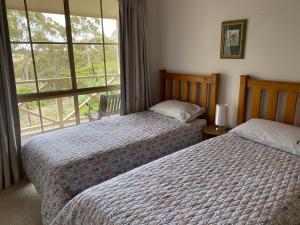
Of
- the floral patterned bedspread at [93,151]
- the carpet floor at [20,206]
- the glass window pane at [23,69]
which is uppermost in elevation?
the glass window pane at [23,69]

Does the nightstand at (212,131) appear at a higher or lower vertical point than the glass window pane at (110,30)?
lower

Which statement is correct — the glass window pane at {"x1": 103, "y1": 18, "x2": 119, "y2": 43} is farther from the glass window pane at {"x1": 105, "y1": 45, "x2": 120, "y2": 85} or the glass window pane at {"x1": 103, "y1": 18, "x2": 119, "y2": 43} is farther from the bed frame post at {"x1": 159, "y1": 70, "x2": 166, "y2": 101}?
the bed frame post at {"x1": 159, "y1": 70, "x2": 166, "y2": 101}

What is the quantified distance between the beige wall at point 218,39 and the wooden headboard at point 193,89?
0.32ft

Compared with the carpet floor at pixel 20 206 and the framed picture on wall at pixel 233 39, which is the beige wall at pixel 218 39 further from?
the carpet floor at pixel 20 206

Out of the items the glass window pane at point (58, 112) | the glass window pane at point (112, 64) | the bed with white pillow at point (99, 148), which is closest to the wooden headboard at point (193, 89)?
the bed with white pillow at point (99, 148)

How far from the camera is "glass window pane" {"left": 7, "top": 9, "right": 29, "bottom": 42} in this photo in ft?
7.54

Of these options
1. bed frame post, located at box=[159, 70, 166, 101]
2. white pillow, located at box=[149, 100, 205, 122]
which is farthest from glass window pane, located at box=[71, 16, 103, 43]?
white pillow, located at box=[149, 100, 205, 122]

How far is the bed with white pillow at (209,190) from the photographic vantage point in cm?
112

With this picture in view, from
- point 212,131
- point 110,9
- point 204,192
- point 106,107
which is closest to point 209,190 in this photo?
point 204,192

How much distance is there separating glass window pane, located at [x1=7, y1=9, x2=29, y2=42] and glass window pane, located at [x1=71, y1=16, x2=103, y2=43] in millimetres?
503

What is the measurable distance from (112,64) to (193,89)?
1132 millimetres

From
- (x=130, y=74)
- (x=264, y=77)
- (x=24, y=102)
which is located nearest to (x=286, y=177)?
(x=264, y=77)

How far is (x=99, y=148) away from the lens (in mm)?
1937

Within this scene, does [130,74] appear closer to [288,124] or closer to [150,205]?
[288,124]
